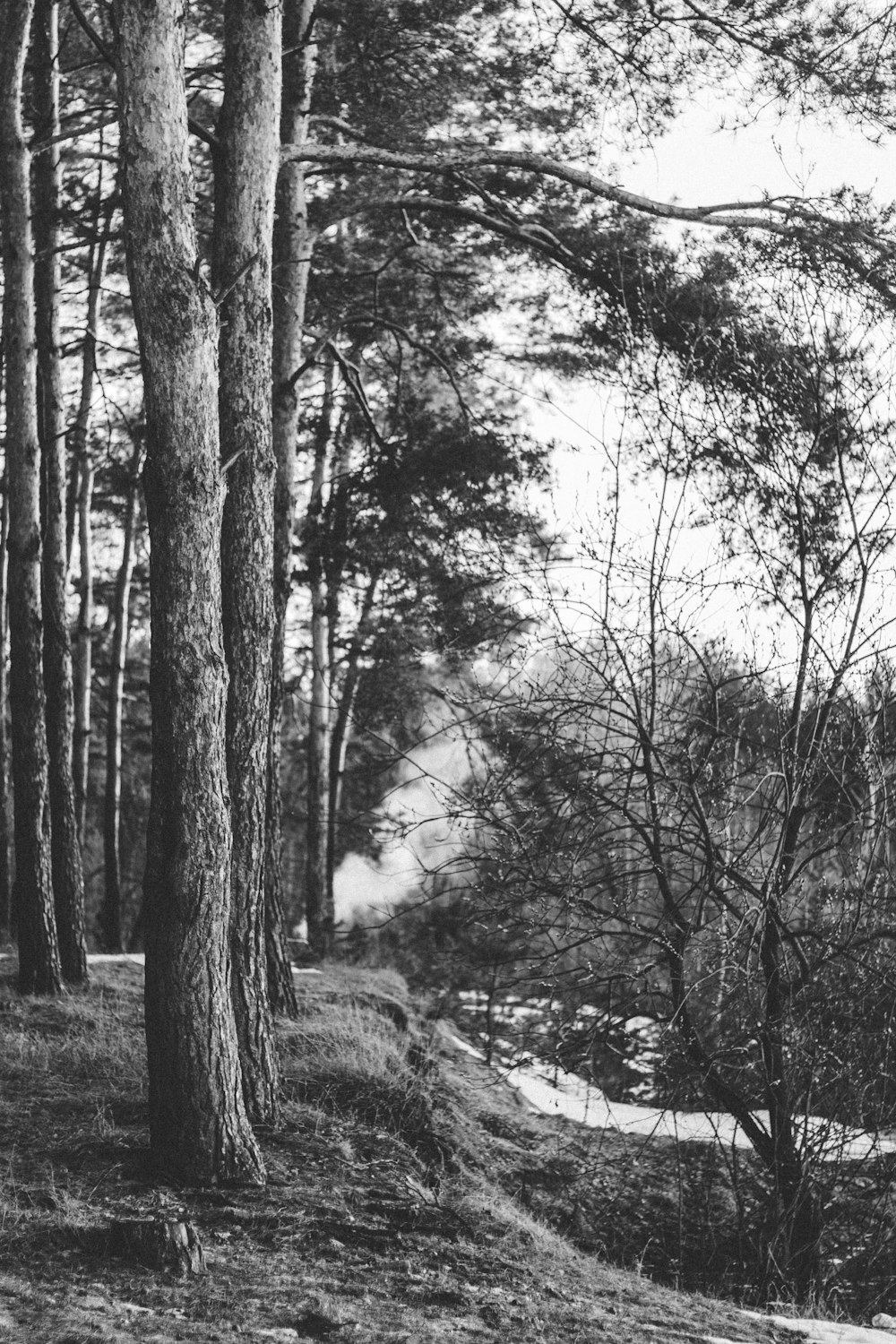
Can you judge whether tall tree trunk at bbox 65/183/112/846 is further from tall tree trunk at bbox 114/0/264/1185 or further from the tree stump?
the tree stump

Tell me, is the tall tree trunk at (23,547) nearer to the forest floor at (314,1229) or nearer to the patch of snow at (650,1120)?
the forest floor at (314,1229)

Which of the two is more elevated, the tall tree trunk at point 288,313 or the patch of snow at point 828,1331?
the tall tree trunk at point 288,313

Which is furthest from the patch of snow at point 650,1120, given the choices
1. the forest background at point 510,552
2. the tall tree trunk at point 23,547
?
the tall tree trunk at point 23,547

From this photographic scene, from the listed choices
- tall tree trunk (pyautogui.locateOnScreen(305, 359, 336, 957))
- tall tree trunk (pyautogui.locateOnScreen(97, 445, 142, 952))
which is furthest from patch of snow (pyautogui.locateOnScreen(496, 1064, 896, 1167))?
tall tree trunk (pyautogui.locateOnScreen(97, 445, 142, 952))

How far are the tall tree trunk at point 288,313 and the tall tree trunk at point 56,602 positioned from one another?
1702 millimetres

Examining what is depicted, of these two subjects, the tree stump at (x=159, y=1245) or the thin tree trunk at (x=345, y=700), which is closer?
the tree stump at (x=159, y=1245)

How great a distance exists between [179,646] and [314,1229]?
2.13m

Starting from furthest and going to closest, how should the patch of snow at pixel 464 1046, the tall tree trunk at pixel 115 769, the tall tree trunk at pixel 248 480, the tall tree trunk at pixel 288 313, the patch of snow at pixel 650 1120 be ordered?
1. the tall tree trunk at pixel 115 769
2. the patch of snow at pixel 464 1046
3. the tall tree trunk at pixel 288 313
4. the patch of snow at pixel 650 1120
5. the tall tree trunk at pixel 248 480

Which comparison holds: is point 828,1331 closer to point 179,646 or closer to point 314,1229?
point 314,1229

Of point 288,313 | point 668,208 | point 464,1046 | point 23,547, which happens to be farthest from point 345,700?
point 668,208

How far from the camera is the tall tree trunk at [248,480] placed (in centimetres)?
502

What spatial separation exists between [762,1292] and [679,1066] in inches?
48.3

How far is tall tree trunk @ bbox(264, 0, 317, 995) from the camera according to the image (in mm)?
7398

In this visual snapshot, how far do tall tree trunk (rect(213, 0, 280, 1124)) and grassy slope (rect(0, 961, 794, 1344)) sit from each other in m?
0.62
